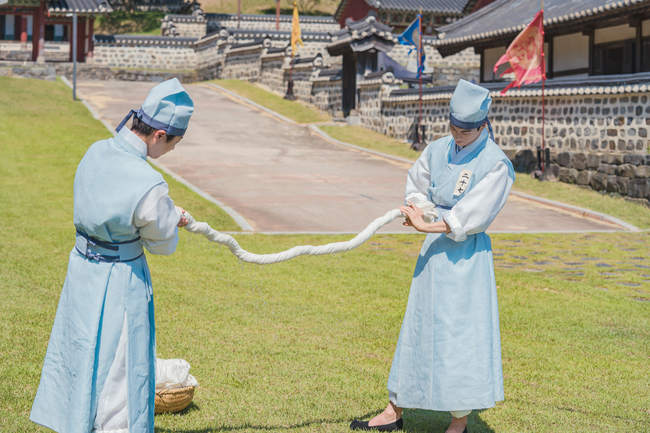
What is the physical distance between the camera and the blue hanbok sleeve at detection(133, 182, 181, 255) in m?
3.05

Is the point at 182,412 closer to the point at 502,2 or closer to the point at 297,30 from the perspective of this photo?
the point at 502,2

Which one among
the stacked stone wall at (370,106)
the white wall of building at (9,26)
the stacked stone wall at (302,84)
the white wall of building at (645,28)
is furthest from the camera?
the white wall of building at (9,26)

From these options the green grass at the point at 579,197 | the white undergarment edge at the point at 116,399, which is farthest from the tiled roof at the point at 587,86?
the white undergarment edge at the point at 116,399

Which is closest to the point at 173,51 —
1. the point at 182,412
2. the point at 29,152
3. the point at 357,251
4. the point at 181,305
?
the point at 29,152

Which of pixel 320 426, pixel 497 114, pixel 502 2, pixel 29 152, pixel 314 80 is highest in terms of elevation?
pixel 502 2

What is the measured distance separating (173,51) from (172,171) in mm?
23709

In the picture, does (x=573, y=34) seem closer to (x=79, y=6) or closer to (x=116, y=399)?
(x=116, y=399)

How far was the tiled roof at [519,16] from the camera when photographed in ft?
51.4

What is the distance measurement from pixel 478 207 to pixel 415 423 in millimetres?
1567

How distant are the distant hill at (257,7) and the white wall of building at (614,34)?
33.8 metres

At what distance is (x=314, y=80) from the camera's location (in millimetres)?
26406

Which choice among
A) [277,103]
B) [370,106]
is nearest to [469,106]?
[370,106]

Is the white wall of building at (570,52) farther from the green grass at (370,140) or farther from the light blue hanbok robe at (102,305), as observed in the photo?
the light blue hanbok robe at (102,305)

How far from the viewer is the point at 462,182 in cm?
389
